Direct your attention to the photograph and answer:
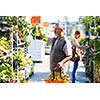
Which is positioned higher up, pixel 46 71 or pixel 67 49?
pixel 67 49

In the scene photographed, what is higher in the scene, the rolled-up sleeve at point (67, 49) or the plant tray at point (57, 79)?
the rolled-up sleeve at point (67, 49)

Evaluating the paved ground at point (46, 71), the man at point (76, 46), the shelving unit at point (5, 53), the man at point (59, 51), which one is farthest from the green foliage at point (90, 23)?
the shelving unit at point (5, 53)

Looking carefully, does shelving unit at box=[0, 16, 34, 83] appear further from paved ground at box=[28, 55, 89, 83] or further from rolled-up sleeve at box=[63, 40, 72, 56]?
rolled-up sleeve at box=[63, 40, 72, 56]

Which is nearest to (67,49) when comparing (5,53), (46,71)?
(46,71)

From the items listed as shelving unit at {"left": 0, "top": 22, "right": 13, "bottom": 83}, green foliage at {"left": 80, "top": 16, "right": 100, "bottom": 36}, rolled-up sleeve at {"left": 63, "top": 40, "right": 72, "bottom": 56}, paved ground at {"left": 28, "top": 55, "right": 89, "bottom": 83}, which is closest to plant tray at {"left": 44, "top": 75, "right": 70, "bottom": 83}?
paved ground at {"left": 28, "top": 55, "right": 89, "bottom": 83}

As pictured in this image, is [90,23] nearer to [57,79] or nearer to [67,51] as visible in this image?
[67,51]

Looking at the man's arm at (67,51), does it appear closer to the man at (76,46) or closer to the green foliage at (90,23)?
the man at (76,46)

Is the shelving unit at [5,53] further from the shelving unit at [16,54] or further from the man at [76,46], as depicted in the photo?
the man at [76,46]

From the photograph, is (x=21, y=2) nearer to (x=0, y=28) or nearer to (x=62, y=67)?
(x=0, y=28)

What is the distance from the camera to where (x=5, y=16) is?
5320 millimetres

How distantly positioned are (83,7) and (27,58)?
1.07 m

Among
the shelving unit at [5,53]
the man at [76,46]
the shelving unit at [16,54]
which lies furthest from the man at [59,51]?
the shelving unit at [5,53]

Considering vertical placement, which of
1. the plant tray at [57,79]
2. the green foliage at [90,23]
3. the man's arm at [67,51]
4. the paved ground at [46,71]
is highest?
the green foliage at [90,23]

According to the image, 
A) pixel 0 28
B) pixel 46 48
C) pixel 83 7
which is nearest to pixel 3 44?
pixel 0 28
